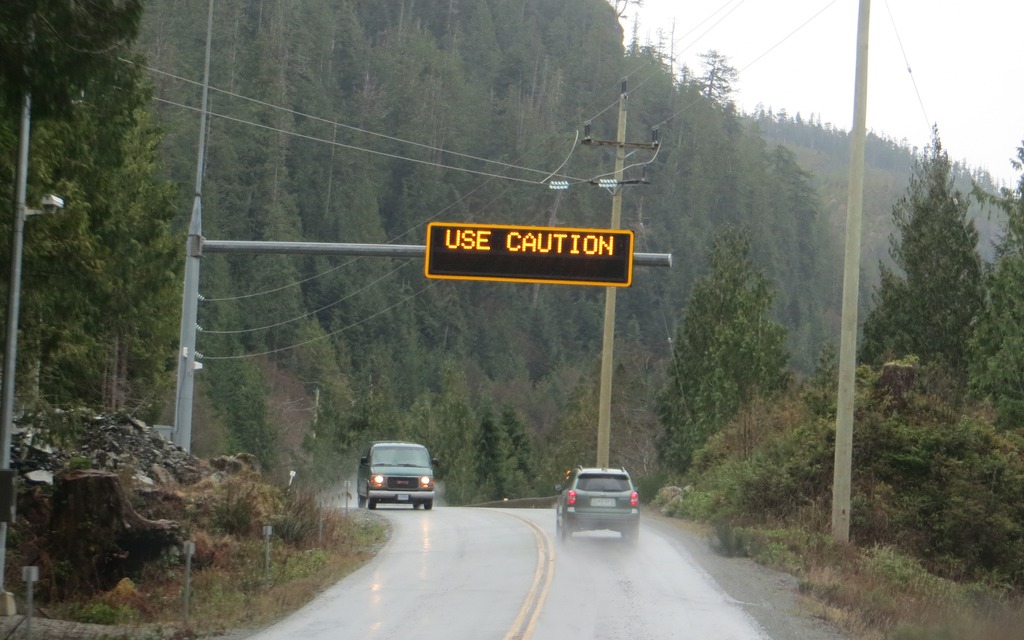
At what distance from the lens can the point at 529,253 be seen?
899 inches

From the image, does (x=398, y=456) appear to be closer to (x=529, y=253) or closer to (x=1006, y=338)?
(x=529, y=253)

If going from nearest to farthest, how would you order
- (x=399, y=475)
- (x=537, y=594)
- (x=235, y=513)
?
(x=537, y=594)
(x=235, y=513)
(x=399, y=475)

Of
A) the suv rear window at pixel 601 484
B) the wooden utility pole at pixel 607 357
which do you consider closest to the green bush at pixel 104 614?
the suv rear window at pixel 601 484

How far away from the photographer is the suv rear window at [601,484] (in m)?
25.3

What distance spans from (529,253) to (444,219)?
97.0 meters

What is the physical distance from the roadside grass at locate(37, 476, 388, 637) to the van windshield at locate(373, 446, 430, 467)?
26.7ft

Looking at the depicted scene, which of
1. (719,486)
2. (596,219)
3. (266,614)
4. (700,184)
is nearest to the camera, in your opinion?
(266,614)

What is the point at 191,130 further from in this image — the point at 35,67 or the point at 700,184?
the point at 35,67

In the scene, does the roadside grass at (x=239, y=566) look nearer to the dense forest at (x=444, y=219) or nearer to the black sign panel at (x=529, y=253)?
the dense forest at (x=444, y=219)

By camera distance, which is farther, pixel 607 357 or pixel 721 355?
pixel 721 355

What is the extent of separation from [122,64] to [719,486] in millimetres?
25414

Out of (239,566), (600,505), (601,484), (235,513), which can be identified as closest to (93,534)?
(239,566)

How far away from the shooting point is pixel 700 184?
470 feet

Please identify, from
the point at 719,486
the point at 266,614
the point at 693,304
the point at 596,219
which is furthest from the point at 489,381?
the point at 266,614
